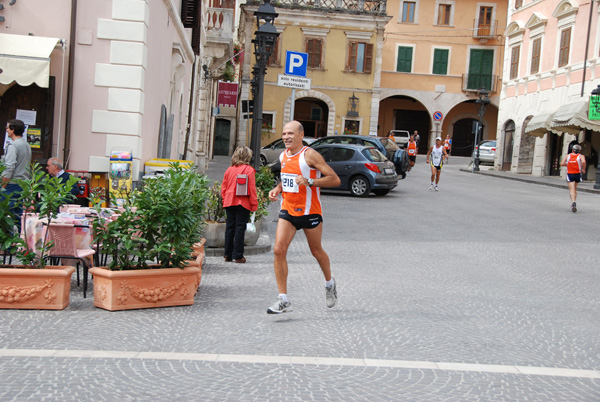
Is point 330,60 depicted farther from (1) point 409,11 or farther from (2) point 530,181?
(2) point 530,181

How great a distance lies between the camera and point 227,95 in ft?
117

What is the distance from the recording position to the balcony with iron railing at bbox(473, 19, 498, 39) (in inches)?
2132

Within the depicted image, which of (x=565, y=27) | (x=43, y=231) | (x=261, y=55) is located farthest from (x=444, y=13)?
(x=43, y=231)

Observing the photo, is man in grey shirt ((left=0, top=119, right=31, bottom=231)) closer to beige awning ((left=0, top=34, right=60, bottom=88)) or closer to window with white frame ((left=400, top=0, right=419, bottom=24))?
beige awning ((left=0, top=34, right=60, bottom=88))

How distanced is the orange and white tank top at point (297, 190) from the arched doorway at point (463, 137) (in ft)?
168

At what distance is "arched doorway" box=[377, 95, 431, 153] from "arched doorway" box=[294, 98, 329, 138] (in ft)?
24.0

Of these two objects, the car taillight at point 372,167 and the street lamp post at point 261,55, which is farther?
the car taillight at point 372,167

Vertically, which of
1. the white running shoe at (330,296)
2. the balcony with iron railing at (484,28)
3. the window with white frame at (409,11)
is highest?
the window with white frame at (409,11)

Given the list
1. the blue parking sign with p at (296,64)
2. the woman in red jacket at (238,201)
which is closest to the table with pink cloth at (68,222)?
the woman in red jacket at (238,201)

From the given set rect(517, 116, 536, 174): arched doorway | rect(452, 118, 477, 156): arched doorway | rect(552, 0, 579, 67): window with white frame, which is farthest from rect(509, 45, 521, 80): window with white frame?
rect(452, 118, 477, 156): arched doorway

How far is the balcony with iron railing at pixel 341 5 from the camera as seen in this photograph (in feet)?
153

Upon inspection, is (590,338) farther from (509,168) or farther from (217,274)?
(509,168)

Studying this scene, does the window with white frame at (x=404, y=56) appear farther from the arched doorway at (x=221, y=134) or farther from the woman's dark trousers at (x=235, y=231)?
the woman's dark trousers at (x=235, y=231)

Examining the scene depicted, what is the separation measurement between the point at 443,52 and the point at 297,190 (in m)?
49.0
